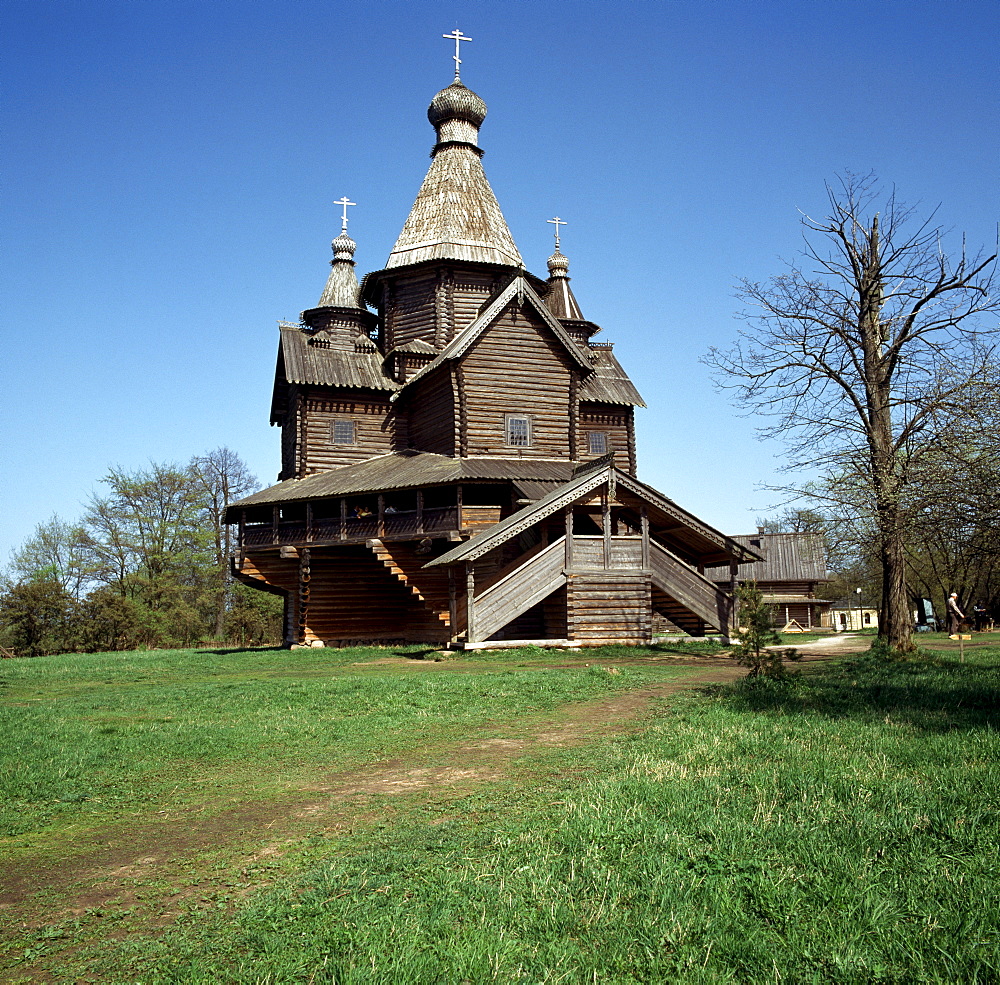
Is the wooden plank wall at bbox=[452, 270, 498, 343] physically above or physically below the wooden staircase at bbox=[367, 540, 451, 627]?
above

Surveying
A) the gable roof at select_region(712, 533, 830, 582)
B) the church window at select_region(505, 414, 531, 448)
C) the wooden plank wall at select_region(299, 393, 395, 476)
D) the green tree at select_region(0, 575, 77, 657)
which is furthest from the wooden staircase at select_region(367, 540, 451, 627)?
the gable roof at select_region(712, 533, 830, 582)

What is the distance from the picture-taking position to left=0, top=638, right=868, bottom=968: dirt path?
505cm

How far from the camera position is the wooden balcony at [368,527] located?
26.7m

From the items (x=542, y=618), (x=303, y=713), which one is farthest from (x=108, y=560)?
(x=303, y=713)

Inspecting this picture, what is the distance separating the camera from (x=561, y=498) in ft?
75.6

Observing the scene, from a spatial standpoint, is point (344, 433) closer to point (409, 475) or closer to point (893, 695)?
point (409, 475)

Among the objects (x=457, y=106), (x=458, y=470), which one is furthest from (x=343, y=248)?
(x=458, y=470)

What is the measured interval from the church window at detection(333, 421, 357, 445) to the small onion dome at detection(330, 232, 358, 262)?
29.4 feet

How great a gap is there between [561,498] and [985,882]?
1864 cm

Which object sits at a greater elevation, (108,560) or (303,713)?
(108,560)

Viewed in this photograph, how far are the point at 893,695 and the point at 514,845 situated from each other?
26.7ft

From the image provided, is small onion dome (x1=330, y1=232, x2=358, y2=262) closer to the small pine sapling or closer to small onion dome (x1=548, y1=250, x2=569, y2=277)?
small onion dome (x1=548, y1=250, x2=569, y2=277)

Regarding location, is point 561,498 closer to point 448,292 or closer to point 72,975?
point 448,292

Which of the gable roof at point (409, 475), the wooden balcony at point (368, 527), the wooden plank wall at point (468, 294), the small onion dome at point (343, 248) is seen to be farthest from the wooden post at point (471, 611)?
the small onion dome at point (343, 248)
